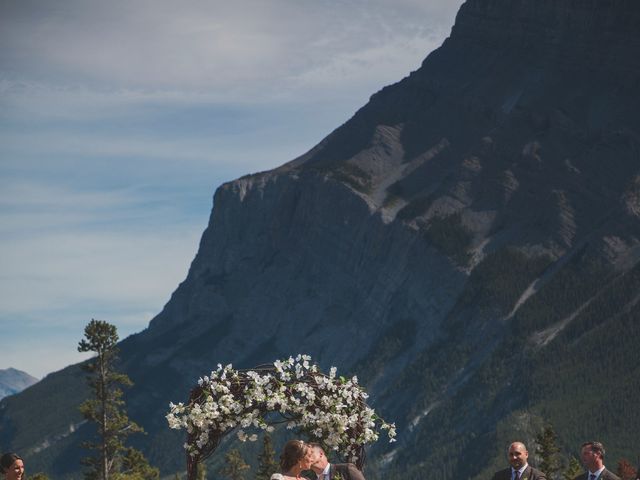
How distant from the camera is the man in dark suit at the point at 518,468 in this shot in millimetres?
24344

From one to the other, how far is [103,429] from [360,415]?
44.5 meters

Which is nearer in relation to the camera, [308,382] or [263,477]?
[308,382]

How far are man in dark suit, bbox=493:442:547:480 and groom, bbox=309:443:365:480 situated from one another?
3.32 m

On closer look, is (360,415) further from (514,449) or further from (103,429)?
(103,429)

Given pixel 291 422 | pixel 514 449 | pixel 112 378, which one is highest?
pixel 112 378

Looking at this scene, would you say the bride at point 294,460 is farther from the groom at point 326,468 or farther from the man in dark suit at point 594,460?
the man in dark suit at point 594,460

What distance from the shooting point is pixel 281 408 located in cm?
2967

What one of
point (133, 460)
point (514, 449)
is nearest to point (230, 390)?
point (514, 449)

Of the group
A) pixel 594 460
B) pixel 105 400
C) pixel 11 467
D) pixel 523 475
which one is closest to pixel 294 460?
pixel 11 467

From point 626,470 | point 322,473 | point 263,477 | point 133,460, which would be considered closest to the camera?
point 322,473

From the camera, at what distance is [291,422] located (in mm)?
30141

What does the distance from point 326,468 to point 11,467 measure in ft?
17.1

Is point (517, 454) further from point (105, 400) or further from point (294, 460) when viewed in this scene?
point (105, 400)

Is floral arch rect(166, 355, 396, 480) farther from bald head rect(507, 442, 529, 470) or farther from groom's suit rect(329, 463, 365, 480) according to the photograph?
groom's suit rect(329, 463, 365, 480)
